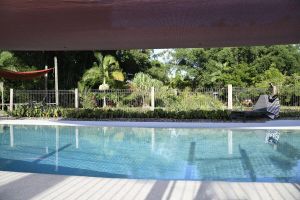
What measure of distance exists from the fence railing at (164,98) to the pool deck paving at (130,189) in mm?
11220

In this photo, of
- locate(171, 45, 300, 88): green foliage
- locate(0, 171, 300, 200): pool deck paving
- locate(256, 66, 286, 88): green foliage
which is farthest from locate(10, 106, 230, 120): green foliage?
locate(0, 171, 300, 200): pool deck paving

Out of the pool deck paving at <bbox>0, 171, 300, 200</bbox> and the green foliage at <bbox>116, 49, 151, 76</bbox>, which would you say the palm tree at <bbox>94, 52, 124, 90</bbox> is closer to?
the green foliage at <bbox>116, 49, 151, 76</bbox>

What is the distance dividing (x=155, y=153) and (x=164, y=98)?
9043mm

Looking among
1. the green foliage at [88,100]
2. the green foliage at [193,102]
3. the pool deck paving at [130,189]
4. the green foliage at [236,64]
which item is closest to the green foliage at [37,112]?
the green foliage at [88,100]

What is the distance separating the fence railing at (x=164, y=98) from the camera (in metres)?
16.4

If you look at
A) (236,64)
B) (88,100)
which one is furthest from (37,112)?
(236,64)

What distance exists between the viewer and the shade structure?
3975 mm

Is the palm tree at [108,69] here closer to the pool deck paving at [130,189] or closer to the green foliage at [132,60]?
the green foliage at [132,60]

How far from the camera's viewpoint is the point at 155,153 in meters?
8.37

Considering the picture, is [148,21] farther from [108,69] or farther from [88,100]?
[108,69]

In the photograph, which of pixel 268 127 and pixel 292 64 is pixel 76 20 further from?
pixel 292 64

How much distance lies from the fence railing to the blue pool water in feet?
15.7

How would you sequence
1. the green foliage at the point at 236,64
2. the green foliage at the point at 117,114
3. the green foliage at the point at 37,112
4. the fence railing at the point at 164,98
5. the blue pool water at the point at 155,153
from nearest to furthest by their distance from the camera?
the blue pool water at the point at 155,153 → the green foliage at the point at 117,114 → the green foliage at the point at 37,112 → the fence railing at the point at 164,98 → the green foliage at the point at 236,64

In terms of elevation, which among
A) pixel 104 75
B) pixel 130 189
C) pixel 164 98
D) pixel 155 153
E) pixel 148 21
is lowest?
pixel 155 153
